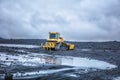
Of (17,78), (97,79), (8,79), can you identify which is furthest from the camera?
(97,79)

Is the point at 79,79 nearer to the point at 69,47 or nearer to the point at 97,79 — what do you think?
the point at 97,79

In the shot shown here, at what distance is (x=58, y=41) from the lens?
51.1m

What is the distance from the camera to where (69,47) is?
56.5 meters

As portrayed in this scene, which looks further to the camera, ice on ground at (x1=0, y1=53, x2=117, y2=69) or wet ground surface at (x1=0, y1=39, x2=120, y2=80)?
ice on ground at (x1=0, y1=53, x2=117, y2=69)

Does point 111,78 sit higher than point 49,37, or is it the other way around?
point 49,37

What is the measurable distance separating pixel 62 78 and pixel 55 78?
43 cm

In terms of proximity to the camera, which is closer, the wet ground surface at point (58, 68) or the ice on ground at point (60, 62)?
the wet ground surface at point (58, 68)

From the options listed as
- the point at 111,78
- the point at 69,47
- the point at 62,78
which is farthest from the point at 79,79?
the point at 69,47

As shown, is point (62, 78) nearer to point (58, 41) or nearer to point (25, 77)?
point (25, 77)

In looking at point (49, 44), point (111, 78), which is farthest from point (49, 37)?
point (111, 78)

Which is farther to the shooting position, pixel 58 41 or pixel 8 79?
pixel 58 41

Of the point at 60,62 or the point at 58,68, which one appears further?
the point at 60,62

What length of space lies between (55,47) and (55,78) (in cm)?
3548

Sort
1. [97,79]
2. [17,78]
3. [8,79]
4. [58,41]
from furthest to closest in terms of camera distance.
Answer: [58,41] → [97,79] → [17,78] → [8,79]
